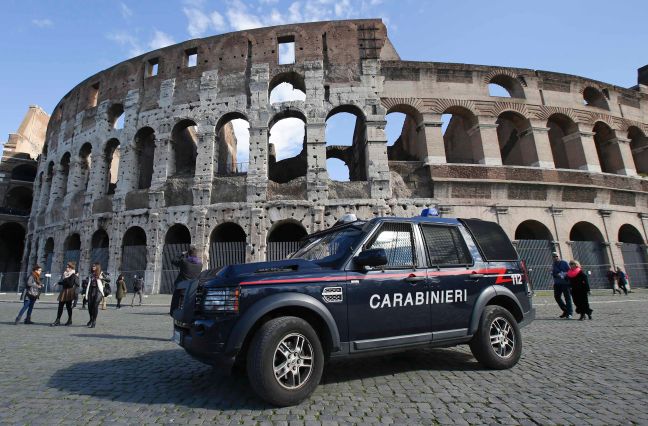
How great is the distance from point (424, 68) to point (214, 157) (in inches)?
448

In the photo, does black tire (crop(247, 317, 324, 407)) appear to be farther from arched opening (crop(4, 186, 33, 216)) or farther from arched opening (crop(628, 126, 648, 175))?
arched opening (crop(4, 186, 33, 216))

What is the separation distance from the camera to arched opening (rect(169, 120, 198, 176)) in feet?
53.1

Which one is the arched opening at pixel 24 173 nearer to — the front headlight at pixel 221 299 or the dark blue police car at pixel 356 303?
the dark blue police car at pixel 356 303

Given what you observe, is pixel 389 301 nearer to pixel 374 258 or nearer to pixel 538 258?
pixel 374 258

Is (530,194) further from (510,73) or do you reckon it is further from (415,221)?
(415,221)

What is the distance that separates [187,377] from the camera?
11.3 feet

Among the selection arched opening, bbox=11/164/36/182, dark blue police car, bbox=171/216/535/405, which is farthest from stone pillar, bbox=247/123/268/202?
arched opening, bbox=11/164/36/182

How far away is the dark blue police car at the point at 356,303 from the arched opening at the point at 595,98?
20103 millimetres

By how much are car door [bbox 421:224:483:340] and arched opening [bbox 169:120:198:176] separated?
15125 millimetres

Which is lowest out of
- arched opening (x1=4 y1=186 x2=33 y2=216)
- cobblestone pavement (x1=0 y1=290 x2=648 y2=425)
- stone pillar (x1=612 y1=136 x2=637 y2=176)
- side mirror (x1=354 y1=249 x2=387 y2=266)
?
cobblestone pavement (x1=0 y1=290 x2=648 y2=425)

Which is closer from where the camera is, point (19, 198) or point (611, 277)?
point (611, 277)

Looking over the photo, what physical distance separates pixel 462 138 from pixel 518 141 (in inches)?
111

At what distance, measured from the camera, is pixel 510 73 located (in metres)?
16.4

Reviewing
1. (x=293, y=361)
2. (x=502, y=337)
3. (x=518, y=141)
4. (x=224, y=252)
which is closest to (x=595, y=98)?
(x=518, y=141)
